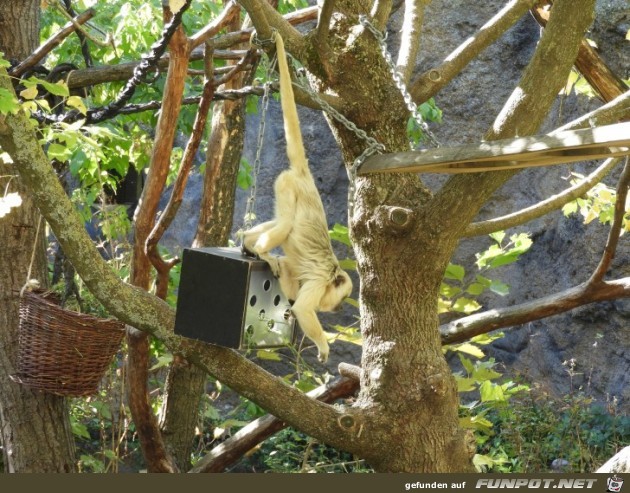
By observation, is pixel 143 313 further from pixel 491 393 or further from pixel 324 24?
pixel 491 393

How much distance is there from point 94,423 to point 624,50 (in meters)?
5.40

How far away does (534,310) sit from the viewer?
4.05m

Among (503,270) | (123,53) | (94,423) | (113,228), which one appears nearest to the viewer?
(123,53)

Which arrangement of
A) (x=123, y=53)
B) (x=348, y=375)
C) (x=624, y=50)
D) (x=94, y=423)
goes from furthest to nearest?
(x=94, y=423) → (x=624, y=50) → (x=123, y=53) → (x=348, y=375)

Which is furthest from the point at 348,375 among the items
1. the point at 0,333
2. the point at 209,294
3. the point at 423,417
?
the point at 0,333

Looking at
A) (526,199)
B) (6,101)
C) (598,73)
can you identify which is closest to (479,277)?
(598,73)

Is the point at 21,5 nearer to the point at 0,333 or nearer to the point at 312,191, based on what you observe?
the point at 0,333

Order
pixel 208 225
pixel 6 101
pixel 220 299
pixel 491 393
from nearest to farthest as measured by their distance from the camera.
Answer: pixel 6 101
pixel 220 299
pixel 491 393
pixel 208 225

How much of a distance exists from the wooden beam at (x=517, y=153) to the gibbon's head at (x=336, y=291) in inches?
28.0

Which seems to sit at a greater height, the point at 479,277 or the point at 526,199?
the point at 526,199

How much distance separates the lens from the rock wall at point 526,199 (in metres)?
6.68

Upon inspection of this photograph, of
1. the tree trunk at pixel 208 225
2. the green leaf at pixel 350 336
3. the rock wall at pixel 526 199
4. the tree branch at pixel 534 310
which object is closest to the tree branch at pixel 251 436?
the green leaf at pixel 350 336

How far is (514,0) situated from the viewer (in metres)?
3.40

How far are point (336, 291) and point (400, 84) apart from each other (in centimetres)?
94
